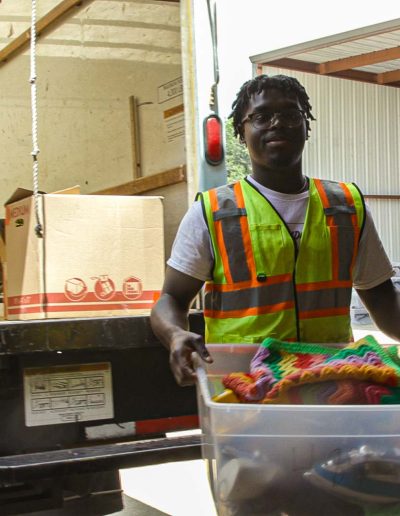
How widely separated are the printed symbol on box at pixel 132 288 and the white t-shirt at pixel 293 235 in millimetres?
597

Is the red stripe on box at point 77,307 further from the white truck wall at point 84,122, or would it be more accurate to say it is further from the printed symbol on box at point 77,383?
the white truck wall at point 84,122

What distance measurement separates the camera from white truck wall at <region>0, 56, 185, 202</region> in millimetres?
3348

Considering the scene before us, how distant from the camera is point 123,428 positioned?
265 cm

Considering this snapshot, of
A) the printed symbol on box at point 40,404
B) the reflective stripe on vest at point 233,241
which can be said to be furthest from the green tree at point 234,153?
the printed symbol on box at point 40,404

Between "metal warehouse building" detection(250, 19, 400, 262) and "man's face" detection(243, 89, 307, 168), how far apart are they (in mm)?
11059

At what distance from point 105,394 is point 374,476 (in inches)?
57.0

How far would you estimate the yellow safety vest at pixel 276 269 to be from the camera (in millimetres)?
1976

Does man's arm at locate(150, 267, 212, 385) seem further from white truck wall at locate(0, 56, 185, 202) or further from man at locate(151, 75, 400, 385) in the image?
white truck wall at locate(0, 56, 185, 202)

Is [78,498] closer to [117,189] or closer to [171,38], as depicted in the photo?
[117,189]

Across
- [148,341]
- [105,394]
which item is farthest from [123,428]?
[148,341]

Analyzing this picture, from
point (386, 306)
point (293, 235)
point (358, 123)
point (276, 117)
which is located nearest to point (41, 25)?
point (276, 117)

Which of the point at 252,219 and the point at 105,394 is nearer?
the point at 252,219

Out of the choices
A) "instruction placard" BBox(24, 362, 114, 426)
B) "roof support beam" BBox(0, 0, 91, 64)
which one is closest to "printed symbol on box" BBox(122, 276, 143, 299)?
"instruction placard" BBox(24, 362, 114, 426)

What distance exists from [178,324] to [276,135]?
0.53 m
